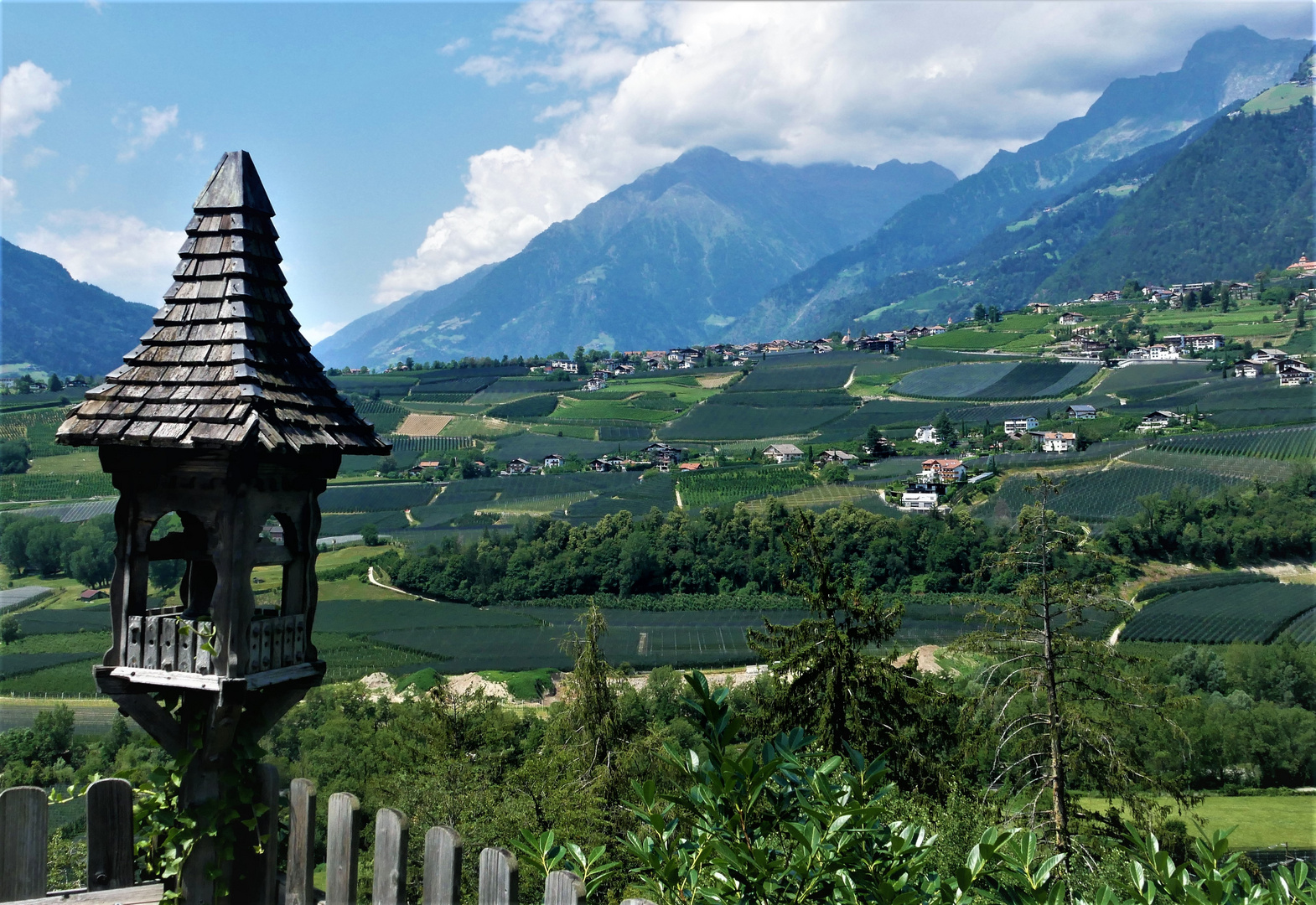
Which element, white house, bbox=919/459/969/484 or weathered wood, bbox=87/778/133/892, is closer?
weathered wood, bbox=87/778/133/892

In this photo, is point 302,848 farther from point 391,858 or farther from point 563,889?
point 563,889

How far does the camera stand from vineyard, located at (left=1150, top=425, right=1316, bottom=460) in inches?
2987

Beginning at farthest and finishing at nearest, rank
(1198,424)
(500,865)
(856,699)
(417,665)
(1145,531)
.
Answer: (1198,424)
(1145,531)
(417,665)
(856,699)
(500,865)

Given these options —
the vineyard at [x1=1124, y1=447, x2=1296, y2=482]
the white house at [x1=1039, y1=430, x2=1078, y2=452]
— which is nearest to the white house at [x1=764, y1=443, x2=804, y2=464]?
the white house at [x1=1039, y1=430, x2=1078, y2=452]

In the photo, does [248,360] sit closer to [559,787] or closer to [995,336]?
[559,787]

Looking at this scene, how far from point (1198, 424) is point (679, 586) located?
50.3m

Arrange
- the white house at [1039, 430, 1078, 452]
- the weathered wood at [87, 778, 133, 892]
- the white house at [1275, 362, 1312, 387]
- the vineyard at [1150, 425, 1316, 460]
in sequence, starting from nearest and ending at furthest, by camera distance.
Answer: the weathered wood at [87, 778, 133, 892], the vineyard at [1150, 425, 1316, 460], the white house at [1039, 430, 1078, 452], the white house at [1275, 362, 1312, 387]

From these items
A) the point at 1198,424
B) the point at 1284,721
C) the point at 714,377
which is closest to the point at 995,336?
the point at 714,377

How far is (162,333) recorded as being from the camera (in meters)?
4.73

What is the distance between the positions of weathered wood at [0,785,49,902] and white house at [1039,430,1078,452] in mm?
91198

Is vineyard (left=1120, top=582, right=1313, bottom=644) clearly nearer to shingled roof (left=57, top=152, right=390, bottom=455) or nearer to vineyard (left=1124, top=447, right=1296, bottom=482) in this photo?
vineyard (left=1124, top=447, right=1296, bottom=482)

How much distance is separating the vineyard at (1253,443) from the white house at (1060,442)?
271 inches

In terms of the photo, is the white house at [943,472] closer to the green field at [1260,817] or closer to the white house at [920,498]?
the white house at [920,498]

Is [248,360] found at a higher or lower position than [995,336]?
lower
